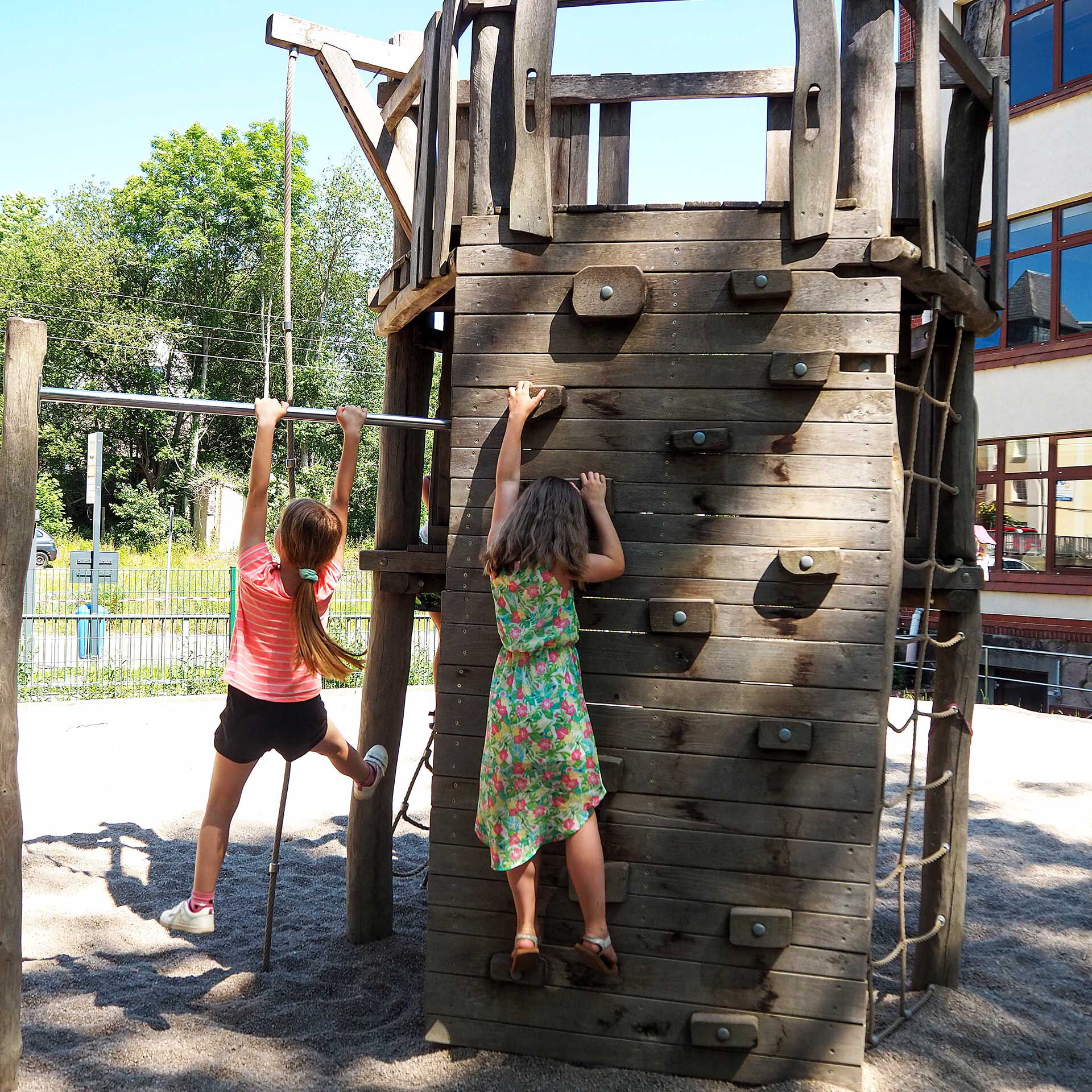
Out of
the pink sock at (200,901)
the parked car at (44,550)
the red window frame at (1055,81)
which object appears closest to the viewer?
the pink sock at (200,901)

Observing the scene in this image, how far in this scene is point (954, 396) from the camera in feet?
13.4

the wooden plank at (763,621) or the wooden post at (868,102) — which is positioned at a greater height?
the wooden post at (868,102)

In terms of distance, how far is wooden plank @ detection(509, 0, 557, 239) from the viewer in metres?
3.18

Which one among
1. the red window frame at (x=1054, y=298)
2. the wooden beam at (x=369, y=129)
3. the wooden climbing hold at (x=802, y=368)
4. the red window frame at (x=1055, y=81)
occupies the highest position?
the red window frame at (x=1055, y=81)

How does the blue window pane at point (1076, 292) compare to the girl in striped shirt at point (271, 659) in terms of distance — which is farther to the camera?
the blue window pane at point (1076, 292)

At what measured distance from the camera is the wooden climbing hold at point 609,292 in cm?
322

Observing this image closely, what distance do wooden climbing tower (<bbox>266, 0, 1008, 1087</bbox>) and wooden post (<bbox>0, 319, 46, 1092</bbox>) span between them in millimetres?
1256

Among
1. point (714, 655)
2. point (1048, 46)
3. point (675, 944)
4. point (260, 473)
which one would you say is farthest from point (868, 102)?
point (1048, 46)

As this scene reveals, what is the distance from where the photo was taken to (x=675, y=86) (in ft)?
10.9

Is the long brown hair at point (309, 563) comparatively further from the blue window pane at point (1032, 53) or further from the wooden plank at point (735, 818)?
the blue window pane at point (1032, 53)

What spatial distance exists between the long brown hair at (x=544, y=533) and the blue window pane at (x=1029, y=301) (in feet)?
46.1

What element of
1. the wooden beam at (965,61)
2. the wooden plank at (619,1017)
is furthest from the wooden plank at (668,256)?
the wooden plank at (619,1017)

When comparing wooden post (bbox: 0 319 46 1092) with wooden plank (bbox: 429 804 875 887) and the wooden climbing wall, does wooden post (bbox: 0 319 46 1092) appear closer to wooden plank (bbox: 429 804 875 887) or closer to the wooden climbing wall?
the wooden climbing wall

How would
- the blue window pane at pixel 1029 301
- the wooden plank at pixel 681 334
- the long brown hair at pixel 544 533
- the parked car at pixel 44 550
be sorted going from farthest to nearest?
the parked car at pixel 44 550, the blue window pane at pixel 1029 301, the wooden plank at pixel 681 334, the long brown hair at pixel 544 533
